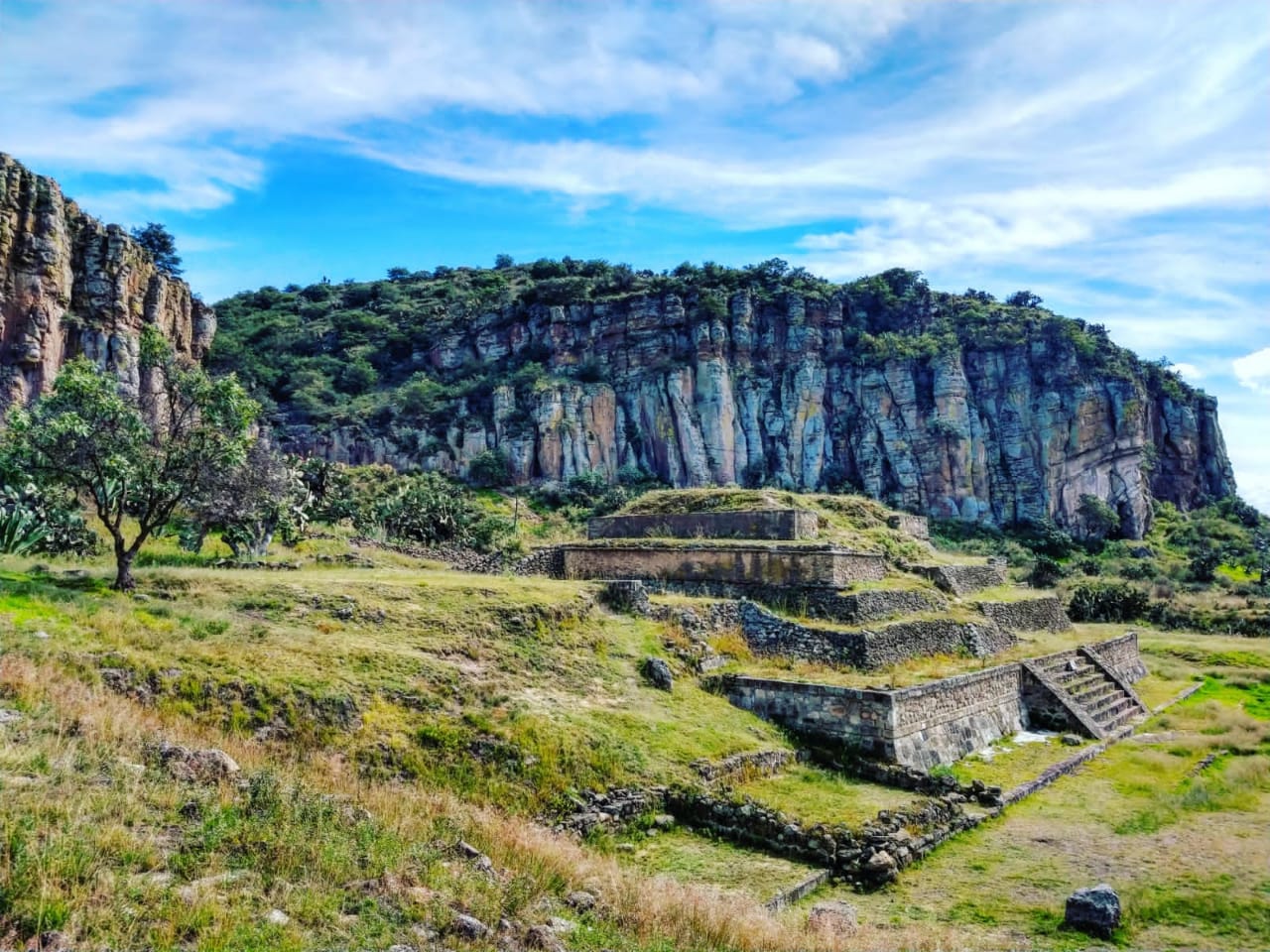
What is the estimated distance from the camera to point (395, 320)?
10312cm

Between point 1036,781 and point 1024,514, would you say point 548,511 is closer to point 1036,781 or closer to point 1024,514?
point 1024,514

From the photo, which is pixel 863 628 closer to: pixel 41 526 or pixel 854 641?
pixel 854 641

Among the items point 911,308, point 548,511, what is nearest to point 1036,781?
point 548,511

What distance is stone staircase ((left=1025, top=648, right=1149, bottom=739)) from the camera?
1958 cm

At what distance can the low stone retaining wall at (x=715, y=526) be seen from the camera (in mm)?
23141

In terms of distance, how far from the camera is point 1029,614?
25.5 meters

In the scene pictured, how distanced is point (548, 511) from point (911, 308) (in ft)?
161

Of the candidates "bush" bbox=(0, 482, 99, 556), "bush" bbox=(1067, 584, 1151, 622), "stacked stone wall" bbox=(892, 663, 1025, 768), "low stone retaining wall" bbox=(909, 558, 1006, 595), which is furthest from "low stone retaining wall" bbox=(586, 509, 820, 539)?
"bush" bbox=(1067, 584, 1151, 622)

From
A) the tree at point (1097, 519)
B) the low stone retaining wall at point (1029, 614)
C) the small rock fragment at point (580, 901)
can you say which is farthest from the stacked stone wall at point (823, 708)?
the tree at point (1097, 519)

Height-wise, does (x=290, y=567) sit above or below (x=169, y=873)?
above

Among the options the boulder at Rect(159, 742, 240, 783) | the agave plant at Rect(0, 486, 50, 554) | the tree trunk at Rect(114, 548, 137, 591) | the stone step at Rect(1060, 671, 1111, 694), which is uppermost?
the agave plant at Rect(0, 486, 50, 554)

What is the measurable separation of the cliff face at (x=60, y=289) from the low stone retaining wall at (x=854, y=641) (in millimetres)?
33042

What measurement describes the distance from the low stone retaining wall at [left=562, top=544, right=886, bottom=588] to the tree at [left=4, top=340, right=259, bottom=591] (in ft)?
35.4

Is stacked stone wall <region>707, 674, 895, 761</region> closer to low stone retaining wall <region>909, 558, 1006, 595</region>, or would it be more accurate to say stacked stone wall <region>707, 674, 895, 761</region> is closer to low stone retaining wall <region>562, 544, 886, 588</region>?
low stone retaining wall <region>562, 544, 886, 588</region>
